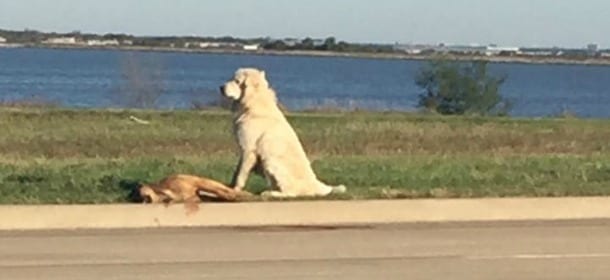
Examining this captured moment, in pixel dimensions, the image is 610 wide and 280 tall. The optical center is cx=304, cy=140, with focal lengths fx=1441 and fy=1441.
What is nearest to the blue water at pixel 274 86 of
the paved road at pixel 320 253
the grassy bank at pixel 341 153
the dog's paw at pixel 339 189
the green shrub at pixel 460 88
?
the green shrub at pixel 460 88

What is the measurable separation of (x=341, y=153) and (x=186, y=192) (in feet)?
30.0

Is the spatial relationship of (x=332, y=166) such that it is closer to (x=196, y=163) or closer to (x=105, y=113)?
(x=196, y=163)

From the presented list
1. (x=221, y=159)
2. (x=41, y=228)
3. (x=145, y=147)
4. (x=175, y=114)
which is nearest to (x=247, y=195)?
(x=41, y=228)

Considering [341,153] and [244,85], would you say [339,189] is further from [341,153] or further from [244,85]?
[341,153]

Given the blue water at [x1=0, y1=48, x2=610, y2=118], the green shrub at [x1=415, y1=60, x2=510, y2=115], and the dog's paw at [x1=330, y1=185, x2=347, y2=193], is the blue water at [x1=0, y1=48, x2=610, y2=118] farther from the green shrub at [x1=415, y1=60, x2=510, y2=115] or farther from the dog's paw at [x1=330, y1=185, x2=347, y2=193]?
the dog's paw at [x1=330, y1=185, x2=347, y2=193]

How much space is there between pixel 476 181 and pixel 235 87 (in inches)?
127

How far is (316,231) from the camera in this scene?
12.9 metres

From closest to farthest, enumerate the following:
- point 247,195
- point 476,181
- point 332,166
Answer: point 247,195 → point 476,181 → point 332,166

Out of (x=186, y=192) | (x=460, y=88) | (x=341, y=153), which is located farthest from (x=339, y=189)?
(x=460, y=88)

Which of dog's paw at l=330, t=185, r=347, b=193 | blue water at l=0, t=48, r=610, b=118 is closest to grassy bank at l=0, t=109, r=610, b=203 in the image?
dog's paw at l=330, t=185, r=347, b=193

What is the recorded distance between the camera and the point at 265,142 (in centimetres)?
1432

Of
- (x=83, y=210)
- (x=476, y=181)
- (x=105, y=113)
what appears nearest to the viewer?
(x=83, y=210)

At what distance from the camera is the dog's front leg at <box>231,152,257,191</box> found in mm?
14375

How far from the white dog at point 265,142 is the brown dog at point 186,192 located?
510 mm
